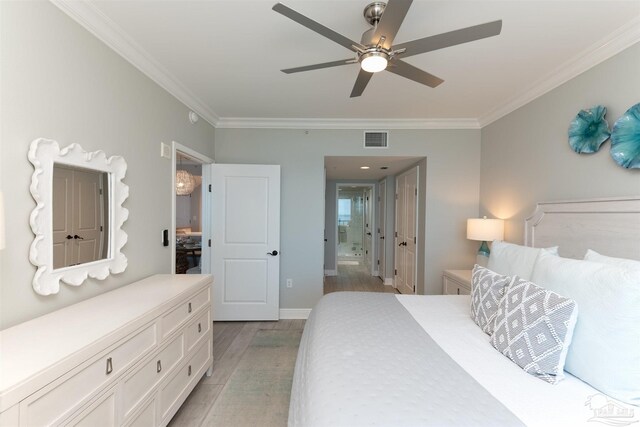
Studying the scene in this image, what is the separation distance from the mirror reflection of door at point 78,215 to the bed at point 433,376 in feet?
4.54

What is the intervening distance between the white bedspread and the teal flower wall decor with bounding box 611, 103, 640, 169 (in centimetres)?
135

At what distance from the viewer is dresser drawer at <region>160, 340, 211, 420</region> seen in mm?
1618

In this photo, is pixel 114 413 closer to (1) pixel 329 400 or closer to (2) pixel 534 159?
(1) pixel 329 400

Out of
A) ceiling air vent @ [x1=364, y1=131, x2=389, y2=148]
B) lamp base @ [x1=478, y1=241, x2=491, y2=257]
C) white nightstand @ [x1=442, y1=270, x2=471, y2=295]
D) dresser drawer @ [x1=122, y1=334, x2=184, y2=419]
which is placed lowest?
dresser drawer @ [x1=122, y1=334, x2=184, y2=419]

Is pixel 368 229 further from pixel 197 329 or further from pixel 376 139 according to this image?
pixel 197 329

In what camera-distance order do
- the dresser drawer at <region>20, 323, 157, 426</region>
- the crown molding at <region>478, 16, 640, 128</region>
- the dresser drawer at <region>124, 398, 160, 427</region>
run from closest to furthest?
the dresser drawer at <region>20, 323, 157, 426</region> → the dresser drawer at <region>124, 398, 160, 427</region> → the crown molding at <region>478, 16, 640, 128</region>

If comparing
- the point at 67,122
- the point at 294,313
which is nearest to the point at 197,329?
the point at 67,122

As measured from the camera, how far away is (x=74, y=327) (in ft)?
3.96

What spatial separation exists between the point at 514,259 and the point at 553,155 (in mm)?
1192

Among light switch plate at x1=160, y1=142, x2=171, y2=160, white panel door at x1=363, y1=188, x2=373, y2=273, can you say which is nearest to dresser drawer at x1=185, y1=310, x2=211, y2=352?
light switch plate at x1=160, y1=142, x2=171, y2=160

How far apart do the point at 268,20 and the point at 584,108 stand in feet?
7.51

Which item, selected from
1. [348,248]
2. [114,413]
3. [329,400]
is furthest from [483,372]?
[348,248]

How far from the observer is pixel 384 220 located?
558 centimetres
